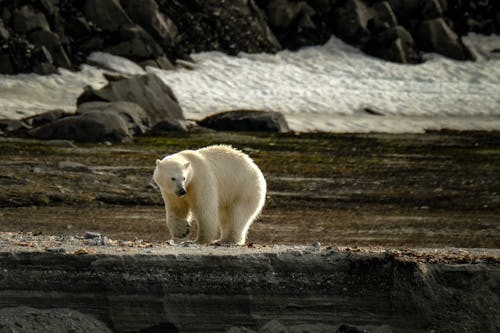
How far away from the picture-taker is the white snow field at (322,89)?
1329 inches

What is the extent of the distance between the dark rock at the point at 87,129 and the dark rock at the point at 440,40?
21115 mm

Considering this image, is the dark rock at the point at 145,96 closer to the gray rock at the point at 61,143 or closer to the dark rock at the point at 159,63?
the gray rock at the point at 61,143

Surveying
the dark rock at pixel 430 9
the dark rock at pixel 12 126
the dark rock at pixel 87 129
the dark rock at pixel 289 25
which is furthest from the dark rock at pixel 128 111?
the dark rock at pixel 430 9

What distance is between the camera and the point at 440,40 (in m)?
46.5

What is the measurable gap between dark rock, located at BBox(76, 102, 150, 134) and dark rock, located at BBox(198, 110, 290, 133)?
1947 millimetres

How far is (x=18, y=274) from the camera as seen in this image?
347 inches

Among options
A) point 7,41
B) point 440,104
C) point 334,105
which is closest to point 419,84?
point 440,104

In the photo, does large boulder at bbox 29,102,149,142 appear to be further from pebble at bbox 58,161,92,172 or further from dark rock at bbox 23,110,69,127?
pebble at bbox 58,161,92,172

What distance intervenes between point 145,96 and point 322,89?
872 cm

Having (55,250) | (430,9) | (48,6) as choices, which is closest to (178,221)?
(55,250)

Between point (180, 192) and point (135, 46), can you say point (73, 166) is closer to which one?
point (180, 192)

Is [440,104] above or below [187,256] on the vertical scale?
below

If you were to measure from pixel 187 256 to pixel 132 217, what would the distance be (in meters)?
8.31

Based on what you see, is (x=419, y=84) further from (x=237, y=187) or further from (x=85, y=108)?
Answer: (x=237, y=187)
